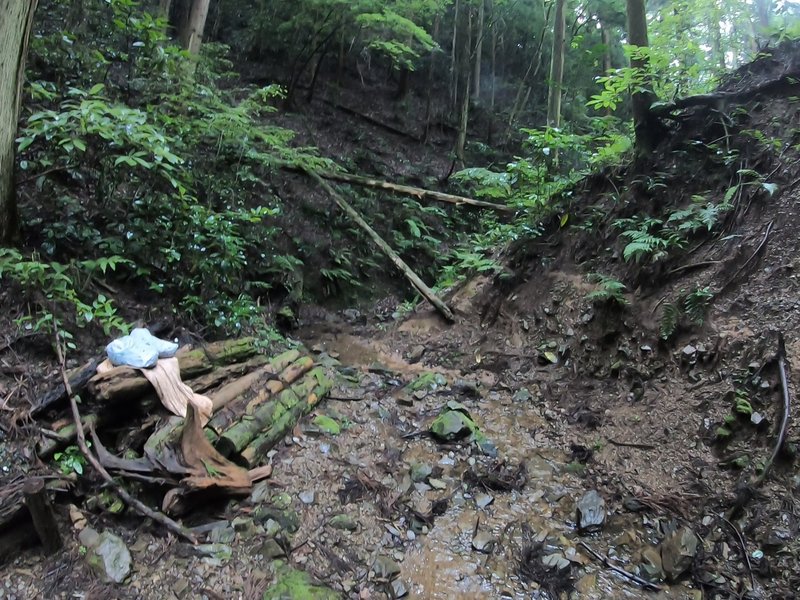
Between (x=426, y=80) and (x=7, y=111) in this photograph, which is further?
(x=426, y=80)

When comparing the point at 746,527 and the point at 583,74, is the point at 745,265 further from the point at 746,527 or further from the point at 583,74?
the point at 583,74

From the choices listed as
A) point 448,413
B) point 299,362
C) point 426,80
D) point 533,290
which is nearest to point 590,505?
point 448,413

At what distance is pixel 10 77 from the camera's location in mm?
4715

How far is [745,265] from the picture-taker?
543cm

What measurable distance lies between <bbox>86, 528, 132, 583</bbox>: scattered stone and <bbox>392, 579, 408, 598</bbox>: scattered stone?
5.99 ft

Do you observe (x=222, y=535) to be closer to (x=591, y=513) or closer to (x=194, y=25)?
(x=591, y=513)

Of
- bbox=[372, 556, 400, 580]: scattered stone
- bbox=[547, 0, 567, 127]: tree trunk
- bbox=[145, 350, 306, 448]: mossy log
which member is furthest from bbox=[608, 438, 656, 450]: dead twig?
bbox=[547, 0, 567, 127]: tree trunk

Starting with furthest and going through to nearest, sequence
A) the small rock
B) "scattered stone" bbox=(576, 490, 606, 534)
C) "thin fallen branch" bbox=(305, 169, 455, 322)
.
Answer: "thin fallen branch" bbox=(305, 169, 455, 322) < the small rock < "scattered stone" bbox=(576, 490, 606, 534)

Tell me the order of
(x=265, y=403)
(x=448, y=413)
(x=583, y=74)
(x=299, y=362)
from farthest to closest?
(x=583, y=74), (x=299, y=362), (x=448, y=413), (x=265, y=403)

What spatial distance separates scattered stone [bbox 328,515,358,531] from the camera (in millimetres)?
4082

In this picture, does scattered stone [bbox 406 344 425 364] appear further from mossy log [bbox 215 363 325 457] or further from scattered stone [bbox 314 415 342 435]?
scattered stone [bbox 314 415 342 435]

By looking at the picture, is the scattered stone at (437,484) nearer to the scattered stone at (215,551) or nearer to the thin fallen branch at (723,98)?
the scattered stone at (215,551)

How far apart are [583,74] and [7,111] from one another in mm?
20519

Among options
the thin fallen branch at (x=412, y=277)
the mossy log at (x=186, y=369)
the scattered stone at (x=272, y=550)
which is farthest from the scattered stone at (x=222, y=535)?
the thin fallen branch at (x=412, y=277)
